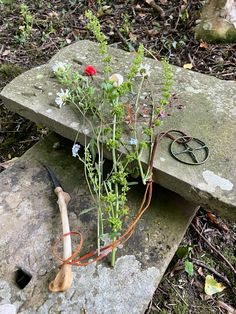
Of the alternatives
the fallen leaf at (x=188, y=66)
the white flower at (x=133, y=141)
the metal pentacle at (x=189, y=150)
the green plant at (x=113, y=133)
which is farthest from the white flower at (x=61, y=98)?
the fallen leaf at (x=188, y=66)

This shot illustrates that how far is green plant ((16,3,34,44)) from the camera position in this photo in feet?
11.3

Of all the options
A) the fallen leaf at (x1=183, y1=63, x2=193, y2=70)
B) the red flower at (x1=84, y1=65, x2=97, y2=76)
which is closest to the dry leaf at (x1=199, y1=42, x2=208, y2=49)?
the fallen leaf at (x1=183, y1=63, x2=193, y2=70)

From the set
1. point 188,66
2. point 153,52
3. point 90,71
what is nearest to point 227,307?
point 90,71

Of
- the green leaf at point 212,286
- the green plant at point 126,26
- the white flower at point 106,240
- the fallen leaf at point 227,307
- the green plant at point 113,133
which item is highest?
the green plant at point 113,133

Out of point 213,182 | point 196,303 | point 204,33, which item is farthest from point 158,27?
point 196,303

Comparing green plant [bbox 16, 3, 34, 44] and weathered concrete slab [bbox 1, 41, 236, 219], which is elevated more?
weathered concrete slab [bbox 1, 41, 236, 219]

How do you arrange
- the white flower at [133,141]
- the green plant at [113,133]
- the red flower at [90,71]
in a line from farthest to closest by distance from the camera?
the red flower at [90,71] → the white flower at [133,141] → the green plant at [113,133]

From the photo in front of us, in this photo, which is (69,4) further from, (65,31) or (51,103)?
(51,103)

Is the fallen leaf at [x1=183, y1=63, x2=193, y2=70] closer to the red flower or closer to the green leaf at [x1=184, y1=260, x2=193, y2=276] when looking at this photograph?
the red flower

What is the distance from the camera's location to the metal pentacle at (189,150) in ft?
5.63

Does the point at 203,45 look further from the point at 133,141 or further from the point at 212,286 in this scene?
the point at 212,286

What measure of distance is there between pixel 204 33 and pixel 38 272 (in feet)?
8.33

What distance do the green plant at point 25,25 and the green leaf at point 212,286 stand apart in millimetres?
2541

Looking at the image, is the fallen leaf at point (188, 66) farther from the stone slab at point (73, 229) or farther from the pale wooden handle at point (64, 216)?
the pale wooden handle at point (64, 216)
